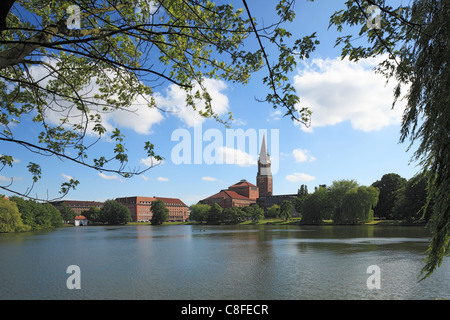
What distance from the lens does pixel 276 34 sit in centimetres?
404

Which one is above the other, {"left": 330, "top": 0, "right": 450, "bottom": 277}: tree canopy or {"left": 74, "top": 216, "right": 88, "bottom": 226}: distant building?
{"left": 330, "top": 0, "right": 450, "bottom": 277}: tree canopy

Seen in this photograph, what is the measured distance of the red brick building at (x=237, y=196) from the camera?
155 metres

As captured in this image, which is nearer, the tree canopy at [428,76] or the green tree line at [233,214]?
the tree canopy at [428,76]

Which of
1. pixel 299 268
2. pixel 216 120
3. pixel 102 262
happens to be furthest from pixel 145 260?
pixel 216 120

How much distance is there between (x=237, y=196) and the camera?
161375mm

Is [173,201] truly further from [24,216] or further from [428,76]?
[428,76]

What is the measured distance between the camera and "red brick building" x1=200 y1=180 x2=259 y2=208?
15475cm

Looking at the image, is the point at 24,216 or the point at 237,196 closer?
the point at 24,216
